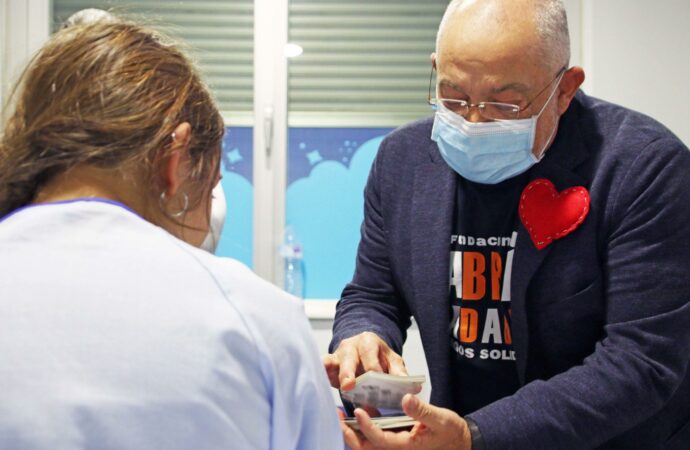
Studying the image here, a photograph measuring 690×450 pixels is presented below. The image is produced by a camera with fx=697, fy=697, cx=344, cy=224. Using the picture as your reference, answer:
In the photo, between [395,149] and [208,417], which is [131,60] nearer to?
[208,417]

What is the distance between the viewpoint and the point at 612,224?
1.22 m

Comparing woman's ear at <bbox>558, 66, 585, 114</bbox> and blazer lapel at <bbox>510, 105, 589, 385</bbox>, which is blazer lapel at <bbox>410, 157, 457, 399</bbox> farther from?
woman's ear at <bbox>558, 66, 585, 114</bbox>

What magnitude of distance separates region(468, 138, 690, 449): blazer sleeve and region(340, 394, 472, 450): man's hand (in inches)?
1.6

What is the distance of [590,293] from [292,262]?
220 centimetres

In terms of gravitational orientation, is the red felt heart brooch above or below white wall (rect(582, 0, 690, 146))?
below

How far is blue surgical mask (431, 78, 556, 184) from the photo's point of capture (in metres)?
1.29

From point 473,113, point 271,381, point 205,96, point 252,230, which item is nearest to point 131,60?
point 205,96

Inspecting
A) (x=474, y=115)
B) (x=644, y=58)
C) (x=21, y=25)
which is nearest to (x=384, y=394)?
(x=474, y=115)

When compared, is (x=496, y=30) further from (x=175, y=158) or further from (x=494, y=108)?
(x=175, y=158)

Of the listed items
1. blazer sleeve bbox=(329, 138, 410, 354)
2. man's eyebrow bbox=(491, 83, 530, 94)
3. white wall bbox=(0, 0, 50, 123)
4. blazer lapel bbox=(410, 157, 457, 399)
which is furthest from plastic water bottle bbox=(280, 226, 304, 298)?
man's eyebrow bbox=(491, 83, 530, 94)

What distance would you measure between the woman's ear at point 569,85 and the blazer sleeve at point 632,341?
176 millimetres

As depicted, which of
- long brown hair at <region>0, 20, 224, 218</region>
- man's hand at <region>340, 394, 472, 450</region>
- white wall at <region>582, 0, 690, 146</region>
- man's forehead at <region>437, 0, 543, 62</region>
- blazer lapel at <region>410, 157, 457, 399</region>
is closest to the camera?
long brown hair at <region>0, 20, 224, 218</region>

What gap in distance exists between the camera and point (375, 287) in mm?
1497

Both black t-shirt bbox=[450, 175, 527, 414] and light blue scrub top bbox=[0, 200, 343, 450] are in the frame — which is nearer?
light blue scrub top bbox=[0, 200, 343, 450]
